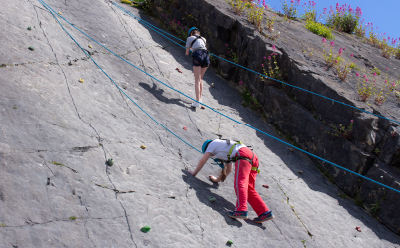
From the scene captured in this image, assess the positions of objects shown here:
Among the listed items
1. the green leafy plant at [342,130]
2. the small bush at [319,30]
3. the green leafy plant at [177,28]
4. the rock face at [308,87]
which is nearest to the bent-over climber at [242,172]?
the rock face at [308,87]

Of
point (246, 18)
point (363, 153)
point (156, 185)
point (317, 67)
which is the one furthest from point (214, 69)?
point (156, 185)

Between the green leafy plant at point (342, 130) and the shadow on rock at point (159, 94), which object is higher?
the green leafy plant at point (342, 130)

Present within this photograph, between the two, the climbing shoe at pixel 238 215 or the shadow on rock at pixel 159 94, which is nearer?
the climbing shoe at pixel 238 215

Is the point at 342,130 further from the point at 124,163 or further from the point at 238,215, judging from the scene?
the point at 124,163

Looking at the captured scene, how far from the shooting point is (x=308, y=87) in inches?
266

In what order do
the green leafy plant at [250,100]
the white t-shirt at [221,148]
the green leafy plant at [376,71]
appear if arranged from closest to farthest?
the white t-shirt at [221,148] < the green leafy plant at [250,100] < the green leafy plant at [376,71]

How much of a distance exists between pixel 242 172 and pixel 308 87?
130 inches

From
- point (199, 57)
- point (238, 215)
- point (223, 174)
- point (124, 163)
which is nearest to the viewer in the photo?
point (238, 215)

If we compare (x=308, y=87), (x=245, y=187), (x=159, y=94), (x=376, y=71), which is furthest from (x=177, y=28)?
(x=245, y=187)

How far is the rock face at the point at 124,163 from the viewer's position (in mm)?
3490

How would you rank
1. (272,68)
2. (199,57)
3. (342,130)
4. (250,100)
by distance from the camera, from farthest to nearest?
1. (250,100)
2. (272,68)
3. (199,57)
4. (342,130)

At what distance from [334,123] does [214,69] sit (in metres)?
3.86

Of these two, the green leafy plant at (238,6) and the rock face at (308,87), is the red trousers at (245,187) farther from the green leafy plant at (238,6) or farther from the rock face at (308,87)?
the green leafy plant at (238,6)

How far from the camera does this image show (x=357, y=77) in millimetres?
7270
